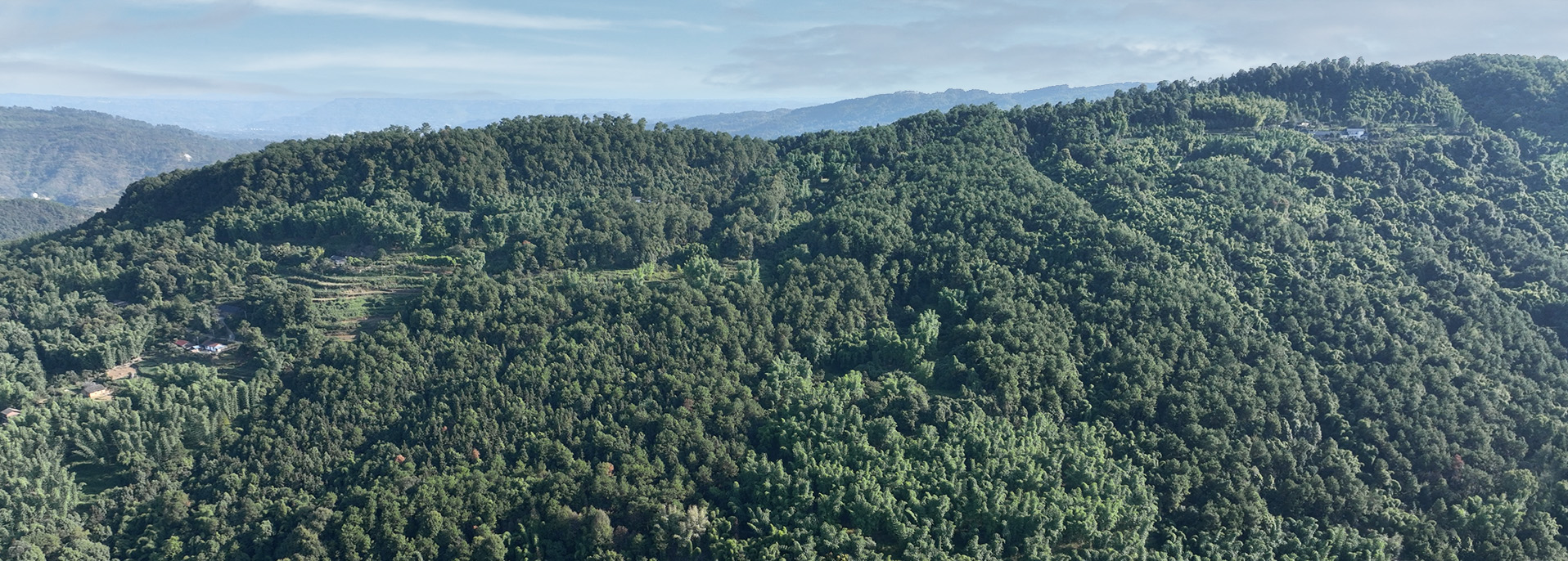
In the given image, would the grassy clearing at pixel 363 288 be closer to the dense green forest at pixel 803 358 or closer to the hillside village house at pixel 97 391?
the dense green forest at pixel 803 358

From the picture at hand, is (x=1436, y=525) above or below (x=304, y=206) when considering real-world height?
below

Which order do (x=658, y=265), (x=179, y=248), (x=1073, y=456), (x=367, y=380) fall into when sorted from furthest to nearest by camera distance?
(x=658, y=265)
(x=179, y=248)
(x=367, y=380)
(x=1073, y=456)

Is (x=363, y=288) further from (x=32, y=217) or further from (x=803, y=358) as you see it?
(x=32, y=217)

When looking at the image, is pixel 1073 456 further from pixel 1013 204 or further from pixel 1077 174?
pixel 1077 174

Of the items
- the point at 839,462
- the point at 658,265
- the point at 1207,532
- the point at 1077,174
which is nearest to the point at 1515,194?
the point at 1077,174

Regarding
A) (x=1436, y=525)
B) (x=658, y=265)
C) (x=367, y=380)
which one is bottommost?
(x=1436, y=525)

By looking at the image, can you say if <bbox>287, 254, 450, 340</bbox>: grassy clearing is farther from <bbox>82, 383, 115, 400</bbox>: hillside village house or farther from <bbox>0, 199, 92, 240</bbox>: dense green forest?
<bbox>0, 199, 92, 240</bbox>: dense green forest

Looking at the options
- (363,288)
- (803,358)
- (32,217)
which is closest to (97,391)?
(363,288)

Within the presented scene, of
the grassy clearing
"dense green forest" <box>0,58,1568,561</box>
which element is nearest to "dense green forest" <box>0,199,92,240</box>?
"dense green forest" <box>0,58,1568,561</box>

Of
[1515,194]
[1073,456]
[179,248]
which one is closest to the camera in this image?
[1073,456]
